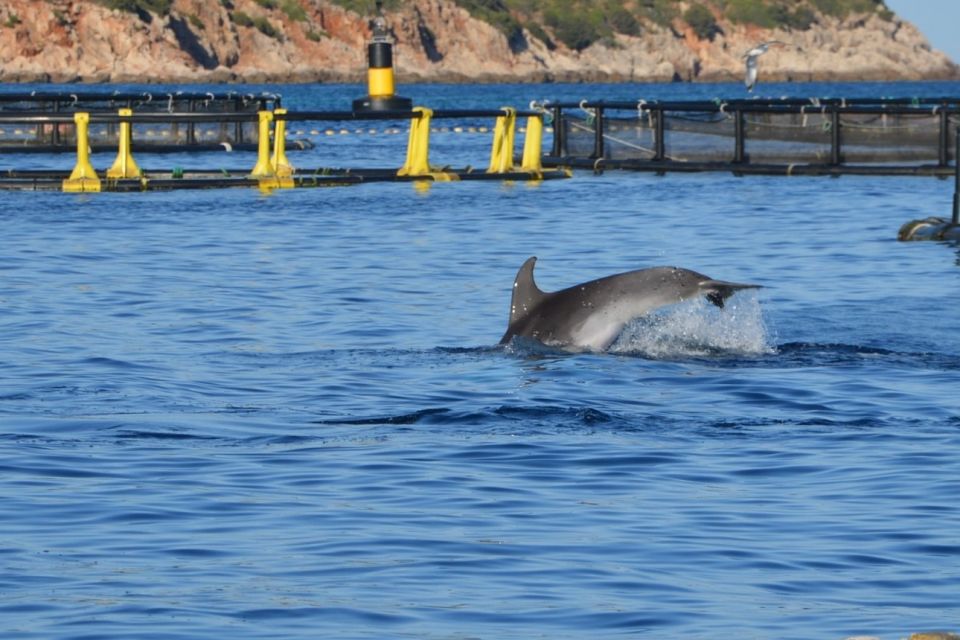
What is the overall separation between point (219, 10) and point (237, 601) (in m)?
176

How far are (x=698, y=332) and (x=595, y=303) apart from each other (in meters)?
1.58

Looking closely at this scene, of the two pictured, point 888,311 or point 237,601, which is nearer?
point 237,601

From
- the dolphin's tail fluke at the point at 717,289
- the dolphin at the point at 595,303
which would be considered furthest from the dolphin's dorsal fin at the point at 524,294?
the dolphin's tail fluke at the point at 717,289

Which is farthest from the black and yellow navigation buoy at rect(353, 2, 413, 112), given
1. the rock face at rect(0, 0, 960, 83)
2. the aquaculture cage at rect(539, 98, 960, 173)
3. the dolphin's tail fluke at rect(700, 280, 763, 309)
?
the rock face at rect(0, 0, 960, 83)

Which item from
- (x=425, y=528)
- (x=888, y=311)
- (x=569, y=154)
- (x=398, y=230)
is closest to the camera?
(x=425, y=528)

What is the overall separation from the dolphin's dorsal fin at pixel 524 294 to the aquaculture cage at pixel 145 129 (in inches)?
967

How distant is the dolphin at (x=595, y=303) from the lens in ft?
42.5

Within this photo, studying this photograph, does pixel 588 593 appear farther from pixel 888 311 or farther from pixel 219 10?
pixel 219 10

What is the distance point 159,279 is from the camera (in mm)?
19125

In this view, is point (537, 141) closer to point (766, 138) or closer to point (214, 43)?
point (766, 138)

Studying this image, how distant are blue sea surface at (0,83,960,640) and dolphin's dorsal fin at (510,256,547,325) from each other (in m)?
0.28

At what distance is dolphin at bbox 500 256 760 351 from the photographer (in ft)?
42.5

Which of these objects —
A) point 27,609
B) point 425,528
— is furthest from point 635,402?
point 27,609

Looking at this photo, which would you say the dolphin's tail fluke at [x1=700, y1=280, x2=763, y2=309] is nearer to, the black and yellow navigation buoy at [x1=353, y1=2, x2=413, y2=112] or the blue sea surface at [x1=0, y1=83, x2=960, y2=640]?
the blue sea surface at [x1=0, y1=83, x2=960, y2=640]
